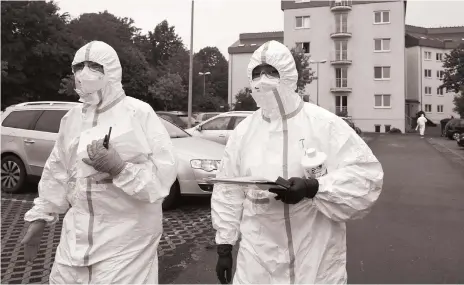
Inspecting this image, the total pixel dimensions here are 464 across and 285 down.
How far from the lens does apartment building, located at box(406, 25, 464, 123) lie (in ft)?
191

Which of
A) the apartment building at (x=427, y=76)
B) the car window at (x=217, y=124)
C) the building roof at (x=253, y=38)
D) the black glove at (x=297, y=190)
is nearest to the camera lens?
the black glove at (x=297, y=190)

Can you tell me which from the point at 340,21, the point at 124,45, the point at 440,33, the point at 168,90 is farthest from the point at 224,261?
the point at 440,33

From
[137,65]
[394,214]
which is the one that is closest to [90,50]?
[394,214]

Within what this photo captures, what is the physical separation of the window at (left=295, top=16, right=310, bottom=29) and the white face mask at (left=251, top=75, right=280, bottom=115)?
4798 centimetres

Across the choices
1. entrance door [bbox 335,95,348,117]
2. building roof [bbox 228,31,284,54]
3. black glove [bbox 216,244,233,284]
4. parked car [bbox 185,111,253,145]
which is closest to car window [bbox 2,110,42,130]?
A: parked car [bbox 185,111,253,145]

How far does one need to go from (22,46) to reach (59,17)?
18.5 ft

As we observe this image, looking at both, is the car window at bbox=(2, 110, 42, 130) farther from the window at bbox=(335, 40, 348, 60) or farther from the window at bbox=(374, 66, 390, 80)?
the window at bbox=(374, 66, 390, 80)

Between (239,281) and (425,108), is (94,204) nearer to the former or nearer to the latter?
(239,281)

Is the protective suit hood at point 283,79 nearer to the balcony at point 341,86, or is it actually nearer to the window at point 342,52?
the balcony at point 341,86

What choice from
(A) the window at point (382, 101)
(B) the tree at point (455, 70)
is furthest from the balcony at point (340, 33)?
(B) the tree at point (455, 70)

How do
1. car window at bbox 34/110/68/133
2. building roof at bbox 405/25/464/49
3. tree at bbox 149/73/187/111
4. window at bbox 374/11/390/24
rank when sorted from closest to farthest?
car window at bbox 34/110/68/133, tree at bbox 149/73/187/111, window at bbox 374/11/390/24, building roof at bbox 405/25/464/49

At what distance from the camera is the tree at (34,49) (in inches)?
1334

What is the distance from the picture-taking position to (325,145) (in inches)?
92.7

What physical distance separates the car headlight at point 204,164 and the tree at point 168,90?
114 ft
